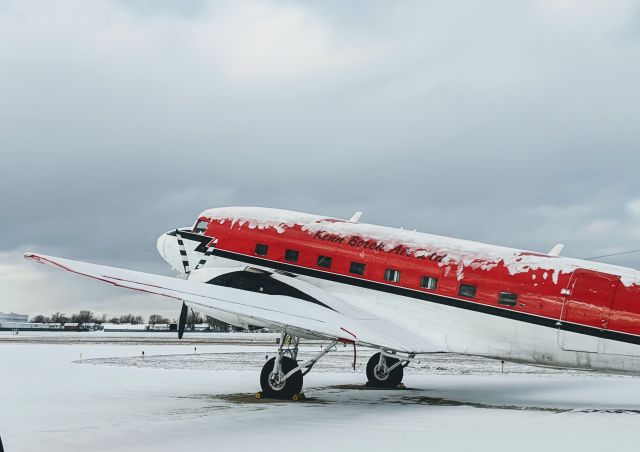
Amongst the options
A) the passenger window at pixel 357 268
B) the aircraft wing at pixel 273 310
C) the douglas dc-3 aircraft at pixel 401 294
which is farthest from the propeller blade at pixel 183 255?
the passenger window at pixel 357 268

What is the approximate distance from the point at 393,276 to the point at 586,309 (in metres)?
5.15

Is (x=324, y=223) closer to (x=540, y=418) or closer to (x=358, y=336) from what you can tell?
(x=358, y=336)

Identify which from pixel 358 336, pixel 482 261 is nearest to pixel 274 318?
pixel 358 336

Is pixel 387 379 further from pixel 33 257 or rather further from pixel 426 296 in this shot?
pixel 33 257

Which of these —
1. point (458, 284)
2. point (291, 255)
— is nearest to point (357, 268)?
point (291, 255)

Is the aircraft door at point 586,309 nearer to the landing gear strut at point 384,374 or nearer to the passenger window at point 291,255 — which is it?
the landing gear strut at point 384,374

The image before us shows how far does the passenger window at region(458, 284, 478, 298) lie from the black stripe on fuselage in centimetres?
18

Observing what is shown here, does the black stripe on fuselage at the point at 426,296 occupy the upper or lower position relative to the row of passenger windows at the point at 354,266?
lower

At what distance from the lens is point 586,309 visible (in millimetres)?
17391

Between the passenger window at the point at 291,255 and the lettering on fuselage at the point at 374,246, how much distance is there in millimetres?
739

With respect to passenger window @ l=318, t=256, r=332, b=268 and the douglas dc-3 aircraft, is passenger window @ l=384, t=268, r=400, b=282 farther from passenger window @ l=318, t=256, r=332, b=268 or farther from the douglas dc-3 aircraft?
passenger window @ l=318, t=256, r=332, b=268

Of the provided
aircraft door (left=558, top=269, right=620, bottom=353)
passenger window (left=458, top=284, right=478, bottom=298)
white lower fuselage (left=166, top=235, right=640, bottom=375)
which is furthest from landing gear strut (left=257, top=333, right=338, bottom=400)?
aircraft door (left=558, top=269, right=620, bottom=353)

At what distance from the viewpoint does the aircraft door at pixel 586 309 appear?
1723cm

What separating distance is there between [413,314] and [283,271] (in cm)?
414
